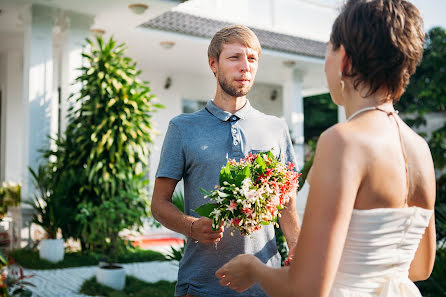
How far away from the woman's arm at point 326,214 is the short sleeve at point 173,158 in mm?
933

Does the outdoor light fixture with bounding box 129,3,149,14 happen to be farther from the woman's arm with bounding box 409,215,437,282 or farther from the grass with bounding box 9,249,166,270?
the woman's arm with bounding box 409,215,437,282

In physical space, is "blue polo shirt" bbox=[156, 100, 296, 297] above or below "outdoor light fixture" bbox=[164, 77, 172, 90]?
below

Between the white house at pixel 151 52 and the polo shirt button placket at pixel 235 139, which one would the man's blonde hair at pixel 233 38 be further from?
the white house at pixel 151 52

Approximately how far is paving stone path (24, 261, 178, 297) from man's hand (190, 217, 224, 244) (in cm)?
377

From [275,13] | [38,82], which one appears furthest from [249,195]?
[275,13]

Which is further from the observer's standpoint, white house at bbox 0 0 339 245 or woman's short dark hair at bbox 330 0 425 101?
white house at bbox 0 0 339 245

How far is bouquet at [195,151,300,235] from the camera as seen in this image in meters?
1.62

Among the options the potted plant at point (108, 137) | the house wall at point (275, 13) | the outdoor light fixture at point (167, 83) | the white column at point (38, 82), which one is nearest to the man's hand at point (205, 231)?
the potted plant at point (108, 137)

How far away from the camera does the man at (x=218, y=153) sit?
6.26ft

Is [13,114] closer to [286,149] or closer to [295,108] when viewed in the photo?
[295,108]

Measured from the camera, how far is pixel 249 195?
161 cm

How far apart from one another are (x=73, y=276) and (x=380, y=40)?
6332 mm

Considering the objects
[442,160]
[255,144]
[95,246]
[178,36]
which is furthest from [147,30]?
[255,144]

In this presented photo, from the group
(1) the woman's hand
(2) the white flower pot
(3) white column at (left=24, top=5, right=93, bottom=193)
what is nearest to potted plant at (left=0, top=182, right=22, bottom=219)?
(3) white column at (left=24, top=5, right=93, bottom=193)
